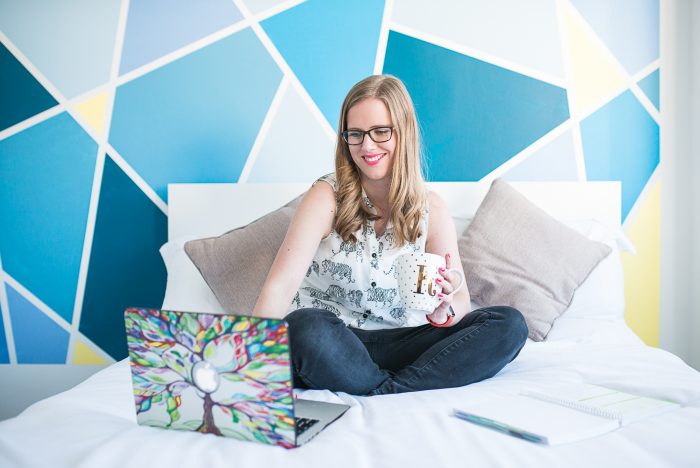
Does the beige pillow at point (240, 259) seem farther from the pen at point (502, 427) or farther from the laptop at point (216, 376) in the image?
the pen at point (502, 427)

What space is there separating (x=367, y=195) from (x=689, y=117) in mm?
1540

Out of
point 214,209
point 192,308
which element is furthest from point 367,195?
point 214,209

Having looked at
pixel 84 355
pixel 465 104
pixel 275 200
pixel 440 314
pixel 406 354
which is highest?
pixel 465 104

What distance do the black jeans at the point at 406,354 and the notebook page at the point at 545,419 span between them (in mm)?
234

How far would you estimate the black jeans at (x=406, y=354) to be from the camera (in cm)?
125

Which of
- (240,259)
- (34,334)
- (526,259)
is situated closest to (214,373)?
(240,259)

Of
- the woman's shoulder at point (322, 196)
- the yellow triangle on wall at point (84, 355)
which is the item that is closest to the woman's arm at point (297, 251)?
the woman's shoulder at point (322, 196)

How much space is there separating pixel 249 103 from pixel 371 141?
38.4 inches

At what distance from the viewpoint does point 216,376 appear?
926mm

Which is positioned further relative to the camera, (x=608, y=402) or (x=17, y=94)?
(x=17, y=94)

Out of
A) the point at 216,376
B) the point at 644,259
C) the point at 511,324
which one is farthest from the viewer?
the point at 644,259

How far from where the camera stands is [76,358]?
8.00ft

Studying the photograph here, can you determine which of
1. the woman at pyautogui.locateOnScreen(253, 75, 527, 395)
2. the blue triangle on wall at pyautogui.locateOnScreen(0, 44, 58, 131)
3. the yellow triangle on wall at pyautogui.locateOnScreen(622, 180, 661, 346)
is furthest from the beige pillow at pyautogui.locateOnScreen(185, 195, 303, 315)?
the yellow triangle on wall at pyautogui.locateOnScreen(622, 180, 661, 346)

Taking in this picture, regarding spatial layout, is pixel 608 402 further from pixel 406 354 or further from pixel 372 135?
pixel 372 135
